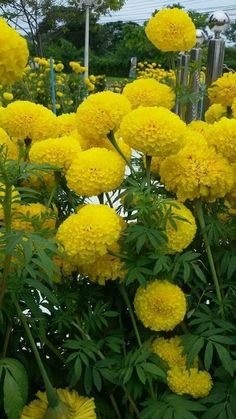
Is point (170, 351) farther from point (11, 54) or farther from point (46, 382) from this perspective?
point (11, 54)

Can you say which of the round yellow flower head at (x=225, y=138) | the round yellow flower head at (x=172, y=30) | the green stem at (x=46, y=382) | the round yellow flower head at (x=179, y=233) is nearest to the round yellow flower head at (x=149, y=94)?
the round yellow flower head at (x=172, y=30)

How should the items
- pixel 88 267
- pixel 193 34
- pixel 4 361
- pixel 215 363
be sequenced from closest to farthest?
pixel 4 361 < pixel 88 267 < pixel 215 363 < pixel 193 34

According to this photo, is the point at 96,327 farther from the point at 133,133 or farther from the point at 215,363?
the point at 133,133

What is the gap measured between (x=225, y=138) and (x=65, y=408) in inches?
25.8

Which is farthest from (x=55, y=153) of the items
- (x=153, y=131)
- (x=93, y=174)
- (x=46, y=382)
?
(x=46, y=382)

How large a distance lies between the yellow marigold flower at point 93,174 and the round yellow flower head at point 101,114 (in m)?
0.09

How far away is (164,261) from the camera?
47.0 inches

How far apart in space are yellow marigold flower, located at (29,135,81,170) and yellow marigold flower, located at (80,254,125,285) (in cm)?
22

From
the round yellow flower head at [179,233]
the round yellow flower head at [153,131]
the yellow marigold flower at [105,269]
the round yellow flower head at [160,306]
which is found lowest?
the round yellow flower head at [160,306]

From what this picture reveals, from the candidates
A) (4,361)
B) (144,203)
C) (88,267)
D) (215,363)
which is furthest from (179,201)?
(4,361)

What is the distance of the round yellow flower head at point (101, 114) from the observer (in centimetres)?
131

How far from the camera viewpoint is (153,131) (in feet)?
4.03

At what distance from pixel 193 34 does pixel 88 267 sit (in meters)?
0.68

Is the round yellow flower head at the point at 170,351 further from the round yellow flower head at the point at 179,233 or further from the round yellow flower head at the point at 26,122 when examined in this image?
the round yellow flower head at the point at 26,122
